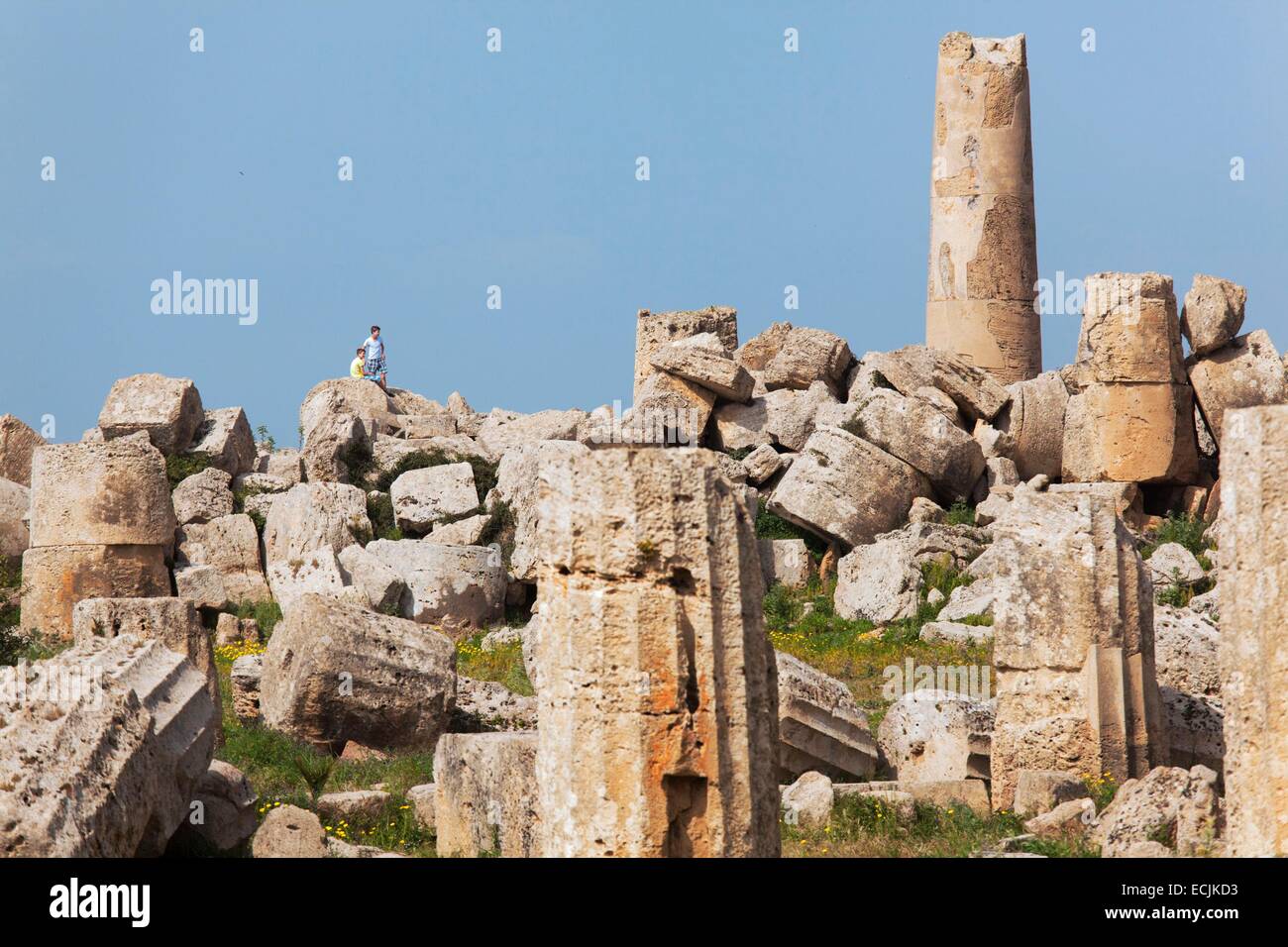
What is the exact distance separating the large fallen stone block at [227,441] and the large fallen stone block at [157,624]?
851cm

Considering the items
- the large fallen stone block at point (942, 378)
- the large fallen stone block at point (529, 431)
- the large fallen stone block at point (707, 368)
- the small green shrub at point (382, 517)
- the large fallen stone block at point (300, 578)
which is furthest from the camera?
the large fallen stone block at point (529, 431)

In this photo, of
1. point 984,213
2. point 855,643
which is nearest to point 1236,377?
point 984,213

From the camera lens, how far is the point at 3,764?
27.3ft

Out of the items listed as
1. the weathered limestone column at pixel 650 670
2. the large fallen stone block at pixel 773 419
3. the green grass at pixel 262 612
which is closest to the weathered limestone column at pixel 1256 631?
the weathered limestone column at pixel 650 670

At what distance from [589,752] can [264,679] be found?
7470mm

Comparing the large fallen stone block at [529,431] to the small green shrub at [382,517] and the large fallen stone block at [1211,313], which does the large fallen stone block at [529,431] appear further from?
the large fallen stone block at [1211,313]

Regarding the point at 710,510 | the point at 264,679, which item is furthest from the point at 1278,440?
the point at 264,679

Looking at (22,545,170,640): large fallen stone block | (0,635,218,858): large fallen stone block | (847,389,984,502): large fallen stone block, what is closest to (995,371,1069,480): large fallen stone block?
(847,389,984,502): large fallen stone block

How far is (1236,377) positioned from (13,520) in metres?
13.5

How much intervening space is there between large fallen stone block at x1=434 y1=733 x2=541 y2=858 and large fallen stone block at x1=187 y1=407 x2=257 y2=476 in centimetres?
1198

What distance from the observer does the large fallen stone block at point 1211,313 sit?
20.1 meters

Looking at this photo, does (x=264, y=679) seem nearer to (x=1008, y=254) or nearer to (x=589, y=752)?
(x=589, y=752)

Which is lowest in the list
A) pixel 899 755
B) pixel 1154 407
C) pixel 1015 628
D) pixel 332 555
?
pixel 899 755

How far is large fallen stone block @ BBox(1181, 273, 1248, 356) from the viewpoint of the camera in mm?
20125
